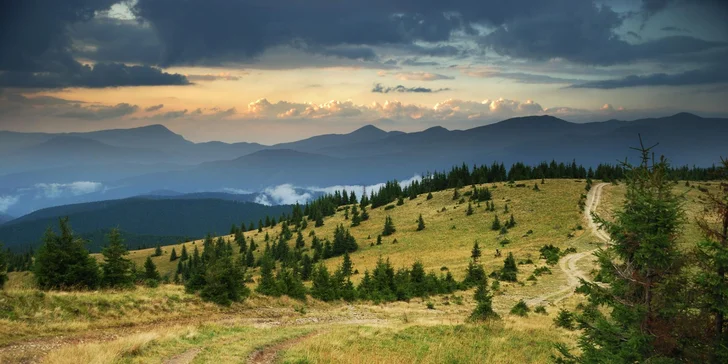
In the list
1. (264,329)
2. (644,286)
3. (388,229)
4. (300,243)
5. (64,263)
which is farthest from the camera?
(300,243)

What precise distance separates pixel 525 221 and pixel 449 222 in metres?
17.9

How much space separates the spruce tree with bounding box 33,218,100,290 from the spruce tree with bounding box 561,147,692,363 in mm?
27170

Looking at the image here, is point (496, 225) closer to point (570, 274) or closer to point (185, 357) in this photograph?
point (570, 274)

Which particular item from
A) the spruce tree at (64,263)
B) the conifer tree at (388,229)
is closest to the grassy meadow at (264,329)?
the spruce tree at (64,263)

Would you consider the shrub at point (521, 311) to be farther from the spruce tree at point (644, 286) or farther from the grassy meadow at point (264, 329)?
the spruce tree at point (644, 286)

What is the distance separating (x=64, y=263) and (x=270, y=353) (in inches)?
658

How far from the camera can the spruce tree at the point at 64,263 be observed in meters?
24.3

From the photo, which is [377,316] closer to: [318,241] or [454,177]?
[318,241]

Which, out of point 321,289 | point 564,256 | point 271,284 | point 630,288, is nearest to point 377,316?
point 321,289

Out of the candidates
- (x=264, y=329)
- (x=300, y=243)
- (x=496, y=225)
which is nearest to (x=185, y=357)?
(x=264, y=329)

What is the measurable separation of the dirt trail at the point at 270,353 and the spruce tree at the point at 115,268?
14030 mm

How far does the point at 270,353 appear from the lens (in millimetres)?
16797

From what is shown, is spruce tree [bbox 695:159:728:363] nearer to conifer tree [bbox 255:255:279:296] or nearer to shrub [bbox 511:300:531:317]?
shrub [bbox 511:300:531:317]

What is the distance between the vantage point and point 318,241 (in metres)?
104
